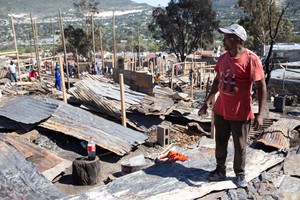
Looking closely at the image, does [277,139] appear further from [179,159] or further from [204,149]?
[179,159]

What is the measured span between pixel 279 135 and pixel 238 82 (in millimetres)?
3730

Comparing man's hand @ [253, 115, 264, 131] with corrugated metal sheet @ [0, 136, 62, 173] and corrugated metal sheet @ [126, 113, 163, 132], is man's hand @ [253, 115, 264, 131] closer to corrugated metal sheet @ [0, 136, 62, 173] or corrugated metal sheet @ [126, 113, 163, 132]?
corrugated metal sheet @ [0, 136, 62, 173]

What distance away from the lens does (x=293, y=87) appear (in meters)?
17.0

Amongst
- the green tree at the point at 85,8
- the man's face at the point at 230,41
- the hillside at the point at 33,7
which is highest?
the hillside at the point at 33,7

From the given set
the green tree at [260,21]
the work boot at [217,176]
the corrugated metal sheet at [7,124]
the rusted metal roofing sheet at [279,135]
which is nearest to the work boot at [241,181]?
the work boot at [217,176]

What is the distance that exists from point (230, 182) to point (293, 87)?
1477cm

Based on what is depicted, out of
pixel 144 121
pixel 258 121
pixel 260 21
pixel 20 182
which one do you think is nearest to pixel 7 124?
pixel 20 182

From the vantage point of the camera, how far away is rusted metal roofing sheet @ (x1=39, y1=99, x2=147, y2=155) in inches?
268

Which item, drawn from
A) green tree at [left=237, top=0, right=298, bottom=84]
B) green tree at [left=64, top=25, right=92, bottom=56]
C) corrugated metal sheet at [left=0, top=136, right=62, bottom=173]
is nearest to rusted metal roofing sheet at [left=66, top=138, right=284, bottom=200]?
corrugated metal sheet at [left=0, top=136, right=62, bottom=173]

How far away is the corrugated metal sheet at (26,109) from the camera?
6922 millimetres

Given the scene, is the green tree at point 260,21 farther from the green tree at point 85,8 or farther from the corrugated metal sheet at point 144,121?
the corrugated metal sheet at point 144,121

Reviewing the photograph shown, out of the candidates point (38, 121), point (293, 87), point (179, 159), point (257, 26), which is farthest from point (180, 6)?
point (179, 159)

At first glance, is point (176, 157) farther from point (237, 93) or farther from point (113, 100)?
point (113, 100)

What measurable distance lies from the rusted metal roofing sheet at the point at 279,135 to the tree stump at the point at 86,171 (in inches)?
119
